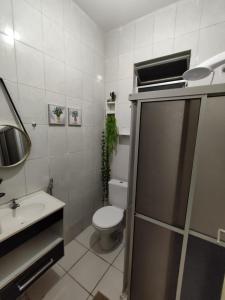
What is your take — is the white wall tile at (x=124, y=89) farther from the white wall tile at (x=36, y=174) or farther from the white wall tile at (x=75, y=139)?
the white wall tile at (x=36, y=174)

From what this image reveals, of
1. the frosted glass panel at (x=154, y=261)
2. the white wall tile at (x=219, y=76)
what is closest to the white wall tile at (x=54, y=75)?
the frosted glass panel at (x=154, y=261)

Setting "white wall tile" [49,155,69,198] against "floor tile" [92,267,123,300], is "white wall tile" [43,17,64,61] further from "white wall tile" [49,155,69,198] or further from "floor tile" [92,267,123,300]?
"floor tile" [92,267,123,300]

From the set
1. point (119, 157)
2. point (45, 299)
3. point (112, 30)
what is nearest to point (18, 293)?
point (45, 299)

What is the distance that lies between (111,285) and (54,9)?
2777 millimetres

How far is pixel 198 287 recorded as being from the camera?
2.82 ft

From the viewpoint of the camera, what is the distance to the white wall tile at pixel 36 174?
4.56 feet

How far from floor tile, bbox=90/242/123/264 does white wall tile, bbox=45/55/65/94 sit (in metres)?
1.93

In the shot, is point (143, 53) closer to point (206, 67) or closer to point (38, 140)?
point (206, 67)

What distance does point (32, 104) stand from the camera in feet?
4.43

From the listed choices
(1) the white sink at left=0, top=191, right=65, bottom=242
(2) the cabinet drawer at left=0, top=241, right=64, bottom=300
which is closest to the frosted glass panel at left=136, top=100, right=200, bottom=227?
(1) the white sink at left=0, top=191, right=65, bottom=242

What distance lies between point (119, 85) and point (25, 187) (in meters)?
1.74

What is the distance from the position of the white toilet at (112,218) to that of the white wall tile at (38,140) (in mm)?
990

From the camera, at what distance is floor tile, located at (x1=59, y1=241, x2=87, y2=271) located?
1574 millimetres

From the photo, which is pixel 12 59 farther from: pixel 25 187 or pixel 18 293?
pixel 18 293
